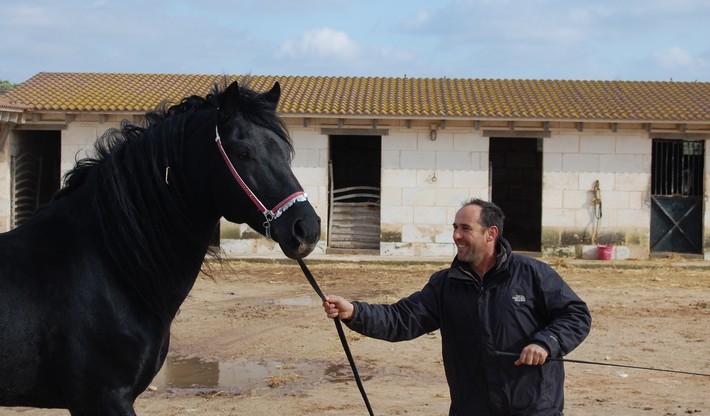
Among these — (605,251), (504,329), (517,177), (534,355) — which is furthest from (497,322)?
(517,177)

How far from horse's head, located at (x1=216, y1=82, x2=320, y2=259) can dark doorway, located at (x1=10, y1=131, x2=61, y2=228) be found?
596 inches

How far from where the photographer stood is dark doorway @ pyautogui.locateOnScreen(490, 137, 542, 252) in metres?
24.1

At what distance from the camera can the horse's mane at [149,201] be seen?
3.44m

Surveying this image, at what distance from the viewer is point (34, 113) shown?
60.1ft

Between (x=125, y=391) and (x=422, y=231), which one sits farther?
(x=422, y=231)

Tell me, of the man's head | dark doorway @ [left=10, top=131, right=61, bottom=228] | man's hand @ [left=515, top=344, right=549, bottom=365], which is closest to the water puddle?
the man's head

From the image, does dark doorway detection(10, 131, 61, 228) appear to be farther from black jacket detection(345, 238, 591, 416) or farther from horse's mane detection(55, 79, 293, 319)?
black jacket detection(345, 238, 591, 416)

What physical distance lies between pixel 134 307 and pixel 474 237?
146 centimetres

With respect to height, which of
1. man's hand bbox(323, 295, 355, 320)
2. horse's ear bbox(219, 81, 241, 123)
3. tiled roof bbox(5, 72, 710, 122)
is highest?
tiled roof bbox(5, 72, 710, 122)

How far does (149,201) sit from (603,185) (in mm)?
16054

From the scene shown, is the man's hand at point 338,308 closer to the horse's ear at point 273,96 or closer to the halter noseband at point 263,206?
the halter noseband at point 263,206

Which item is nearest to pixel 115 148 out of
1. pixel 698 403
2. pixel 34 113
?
pixel 698 403

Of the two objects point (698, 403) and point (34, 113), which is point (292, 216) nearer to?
point (698, 403)

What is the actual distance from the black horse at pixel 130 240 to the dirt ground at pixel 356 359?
0.46 meters
